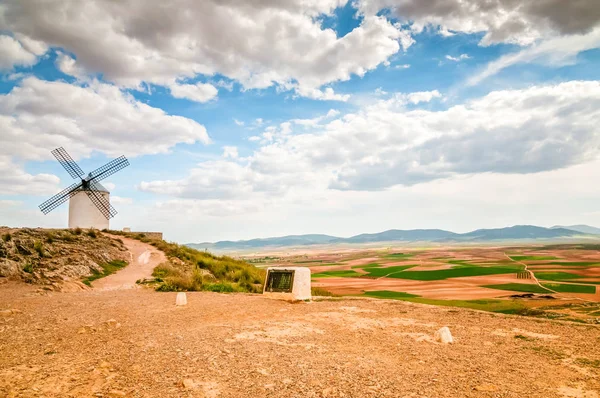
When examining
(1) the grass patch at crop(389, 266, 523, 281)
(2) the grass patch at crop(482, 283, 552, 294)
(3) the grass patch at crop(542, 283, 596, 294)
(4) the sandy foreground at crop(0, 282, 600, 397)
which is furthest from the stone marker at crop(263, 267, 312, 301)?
(1) the grass patch at crop(389, 266, 523, 281)

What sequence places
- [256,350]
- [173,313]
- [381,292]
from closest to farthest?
[256,350] → [173,313] → [381,292]

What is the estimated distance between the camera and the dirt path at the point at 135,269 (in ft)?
66.1

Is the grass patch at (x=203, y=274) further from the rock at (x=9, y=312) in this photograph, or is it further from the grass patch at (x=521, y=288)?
the grass patch at (x=521, y=288)

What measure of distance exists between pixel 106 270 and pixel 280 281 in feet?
47.2

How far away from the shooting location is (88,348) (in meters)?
7.56

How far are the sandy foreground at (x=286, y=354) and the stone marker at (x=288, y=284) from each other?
2.13m

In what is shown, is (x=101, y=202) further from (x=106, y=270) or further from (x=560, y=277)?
(x=560, y=277)

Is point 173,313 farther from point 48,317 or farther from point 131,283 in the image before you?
point 131,283

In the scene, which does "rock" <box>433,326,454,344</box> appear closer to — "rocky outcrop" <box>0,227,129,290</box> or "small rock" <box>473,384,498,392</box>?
"small rock" <box>473,384,498,392</box>

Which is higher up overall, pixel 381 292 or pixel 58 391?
pixel 58 391

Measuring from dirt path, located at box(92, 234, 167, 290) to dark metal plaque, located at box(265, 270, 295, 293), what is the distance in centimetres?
903

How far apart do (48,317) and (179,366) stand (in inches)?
260

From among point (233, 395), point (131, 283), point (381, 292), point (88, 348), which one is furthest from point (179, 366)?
point (381, 292)

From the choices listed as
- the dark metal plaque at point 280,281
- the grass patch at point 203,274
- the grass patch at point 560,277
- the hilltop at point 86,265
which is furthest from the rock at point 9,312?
the grass patch at point 560,277
